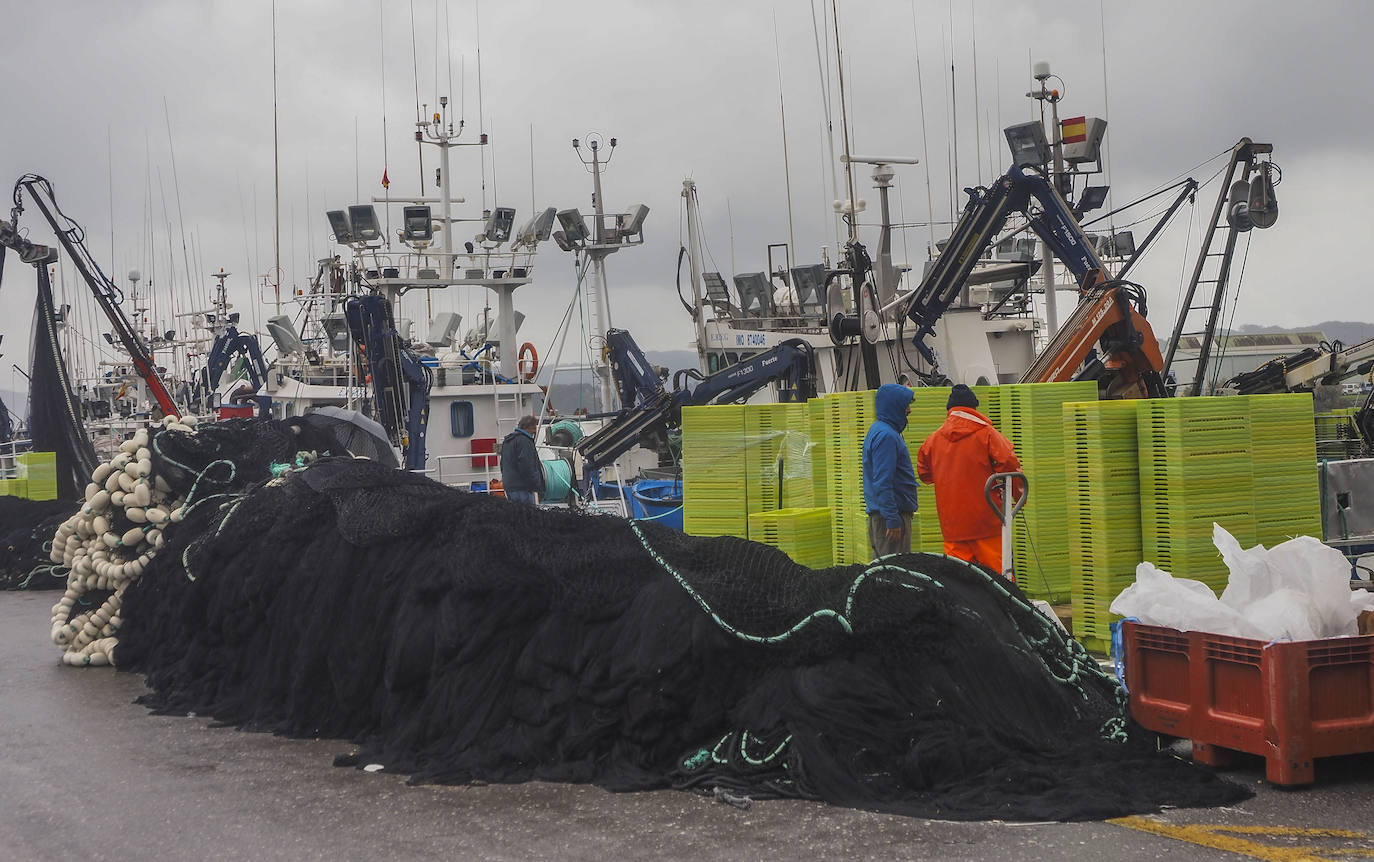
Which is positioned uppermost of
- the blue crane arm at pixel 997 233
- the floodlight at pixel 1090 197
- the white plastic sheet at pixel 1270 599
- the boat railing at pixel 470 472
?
the floodlight at pixel 1090 197

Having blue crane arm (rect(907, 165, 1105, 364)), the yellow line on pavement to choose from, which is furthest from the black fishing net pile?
blue crane arm (rect(907, 165, 1105, 364))

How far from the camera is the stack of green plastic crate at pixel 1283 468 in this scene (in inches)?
312

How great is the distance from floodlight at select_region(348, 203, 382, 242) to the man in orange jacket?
14.1 metres

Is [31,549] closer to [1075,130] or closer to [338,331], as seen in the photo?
[338,331]

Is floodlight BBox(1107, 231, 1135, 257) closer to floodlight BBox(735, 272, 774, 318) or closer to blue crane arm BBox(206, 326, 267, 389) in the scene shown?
floodlight BBox(735, 272, 774, 318)

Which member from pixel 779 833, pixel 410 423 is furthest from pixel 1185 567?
pixel 410 423

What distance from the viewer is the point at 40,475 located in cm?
1994

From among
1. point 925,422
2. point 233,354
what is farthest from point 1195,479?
point 233,354

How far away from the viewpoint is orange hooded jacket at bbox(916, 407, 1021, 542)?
26.3 feet

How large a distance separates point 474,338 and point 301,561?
57.3ft

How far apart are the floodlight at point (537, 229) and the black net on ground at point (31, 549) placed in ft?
26.7

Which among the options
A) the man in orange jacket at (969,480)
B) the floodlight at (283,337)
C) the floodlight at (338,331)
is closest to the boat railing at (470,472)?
the floodlight at (283,337)

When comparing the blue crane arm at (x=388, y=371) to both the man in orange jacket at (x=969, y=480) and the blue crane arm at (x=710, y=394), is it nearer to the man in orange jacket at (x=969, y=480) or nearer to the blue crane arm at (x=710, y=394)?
the blue crane arm at (x=710, y=394)

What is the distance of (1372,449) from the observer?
47.9 ft
